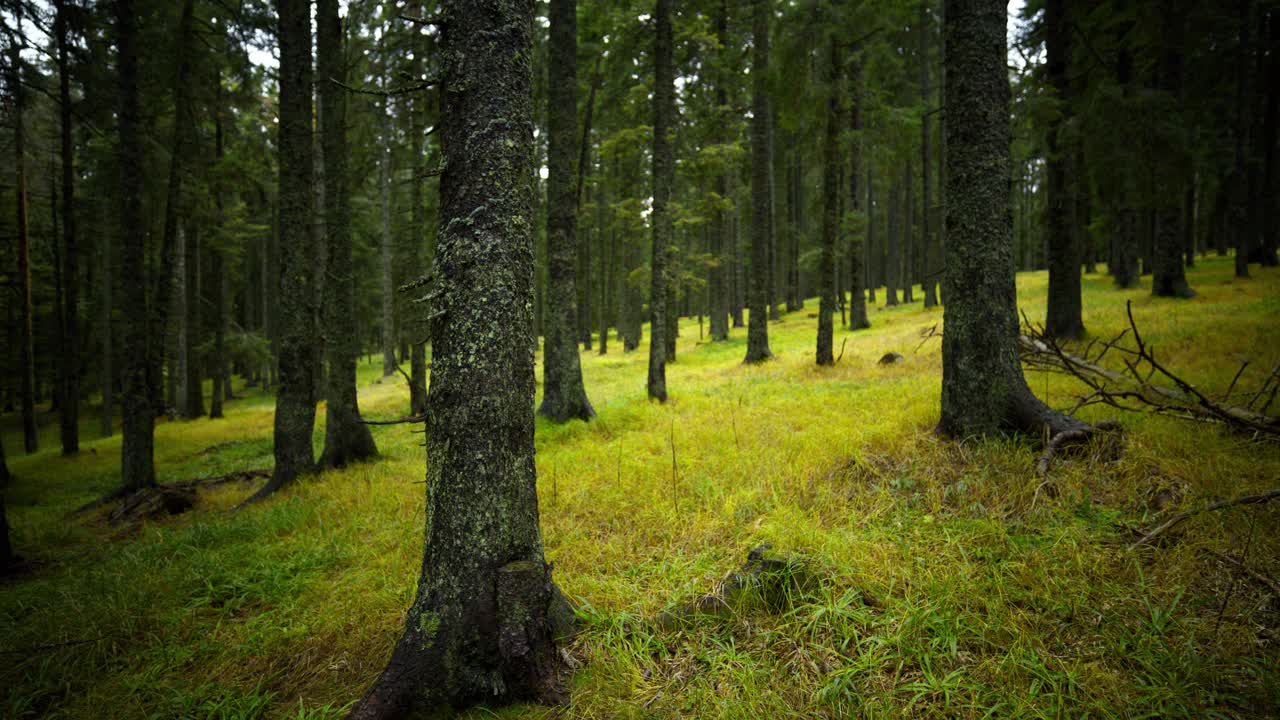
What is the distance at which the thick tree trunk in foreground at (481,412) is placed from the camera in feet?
8.55

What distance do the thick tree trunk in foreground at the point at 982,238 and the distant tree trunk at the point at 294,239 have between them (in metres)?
8.76

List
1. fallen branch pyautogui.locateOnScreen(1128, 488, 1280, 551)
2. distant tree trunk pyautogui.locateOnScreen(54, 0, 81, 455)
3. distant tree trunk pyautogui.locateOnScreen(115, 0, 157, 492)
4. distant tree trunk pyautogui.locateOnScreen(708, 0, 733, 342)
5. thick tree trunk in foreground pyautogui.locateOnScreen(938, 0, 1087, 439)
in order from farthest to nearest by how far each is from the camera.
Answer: distant tree trunk pyautogui.locateOnScreen(708, 0, 733, 342)
distant tree trunk pyautogui.locateOnScreen(54, 0, 81, 455)
distant tree trunk pyautogui.locateOnScreen(115, 0, 157, 492)
thick tree trunk in foreground pyautogui.locateOnScreen(938, 0, 1087, 439)
fallen branch pyautogui.locateOnScreen(1128, 488, 1280, 551)

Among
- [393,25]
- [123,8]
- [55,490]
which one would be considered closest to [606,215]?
[393,25]

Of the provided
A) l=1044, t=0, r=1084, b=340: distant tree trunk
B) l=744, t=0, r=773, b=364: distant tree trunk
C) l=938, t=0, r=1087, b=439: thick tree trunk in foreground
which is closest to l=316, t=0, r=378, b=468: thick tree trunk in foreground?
l=938, t=0, r=1087, b=439: thick tree trunk in foreground

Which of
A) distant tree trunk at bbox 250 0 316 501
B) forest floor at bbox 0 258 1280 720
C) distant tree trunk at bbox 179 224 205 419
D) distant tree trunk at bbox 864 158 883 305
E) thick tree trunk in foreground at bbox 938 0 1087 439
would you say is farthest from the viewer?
distant tree trunk at bbox 864 158 883 305

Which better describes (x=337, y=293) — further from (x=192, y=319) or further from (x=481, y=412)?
(x=192, y=319)

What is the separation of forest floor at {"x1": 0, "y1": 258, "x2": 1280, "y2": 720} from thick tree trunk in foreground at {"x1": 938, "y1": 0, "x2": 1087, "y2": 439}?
1.72 feet

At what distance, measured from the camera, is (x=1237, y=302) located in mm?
11078

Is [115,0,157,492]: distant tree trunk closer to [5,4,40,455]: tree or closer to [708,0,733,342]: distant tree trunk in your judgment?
[5,4,40,455]: tree

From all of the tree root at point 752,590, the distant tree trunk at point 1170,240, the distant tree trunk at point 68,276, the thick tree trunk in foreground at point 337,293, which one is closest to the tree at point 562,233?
the thick tree trunk in foreground at point 337,293

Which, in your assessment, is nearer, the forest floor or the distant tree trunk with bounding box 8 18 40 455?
the forest floor

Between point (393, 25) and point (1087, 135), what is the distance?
54.5 feet

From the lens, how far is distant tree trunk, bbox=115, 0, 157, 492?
838cm

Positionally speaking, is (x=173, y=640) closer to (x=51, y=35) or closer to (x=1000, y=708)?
(x=1000, y=708)
